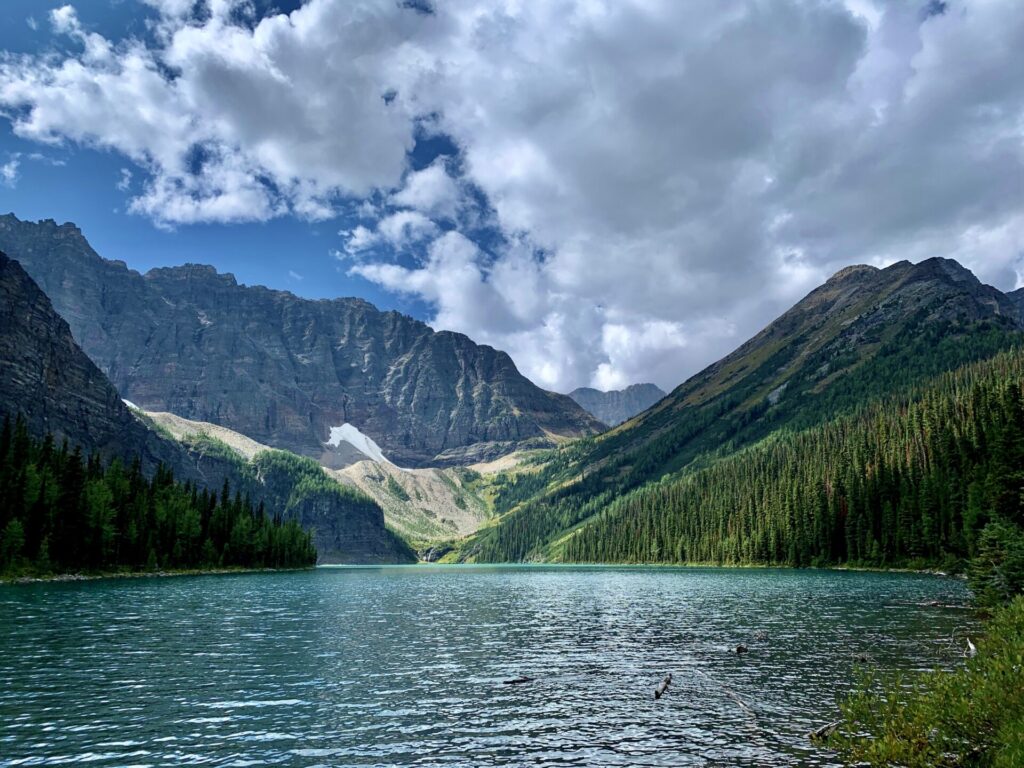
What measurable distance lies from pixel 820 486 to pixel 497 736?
564ft

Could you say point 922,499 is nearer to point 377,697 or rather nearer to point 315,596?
point 315,596

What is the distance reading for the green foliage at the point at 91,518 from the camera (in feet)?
328

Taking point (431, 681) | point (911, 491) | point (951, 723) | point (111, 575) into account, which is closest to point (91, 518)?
point (111, 575)

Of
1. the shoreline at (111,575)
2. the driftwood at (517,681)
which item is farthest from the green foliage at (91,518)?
the driftwood at (517,681)

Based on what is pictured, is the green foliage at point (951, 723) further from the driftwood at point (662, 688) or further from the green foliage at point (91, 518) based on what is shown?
the green foliage at point (91, 518)

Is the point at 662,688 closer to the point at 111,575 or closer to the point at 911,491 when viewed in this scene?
the point at 111,575

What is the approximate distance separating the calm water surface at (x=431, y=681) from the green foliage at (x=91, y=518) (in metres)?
39.9

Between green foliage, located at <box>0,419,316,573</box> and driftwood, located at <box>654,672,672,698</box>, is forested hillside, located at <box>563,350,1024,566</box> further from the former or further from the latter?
green foliage, located at <box>0,419,316,573</box>

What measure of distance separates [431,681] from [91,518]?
10314cm

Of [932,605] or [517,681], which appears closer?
[517,681]

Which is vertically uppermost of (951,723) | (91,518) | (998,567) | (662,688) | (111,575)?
(998,567)

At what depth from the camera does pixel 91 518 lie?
111 metres

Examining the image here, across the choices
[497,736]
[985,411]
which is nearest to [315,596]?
[497,736]

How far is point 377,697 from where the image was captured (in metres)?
31.7
